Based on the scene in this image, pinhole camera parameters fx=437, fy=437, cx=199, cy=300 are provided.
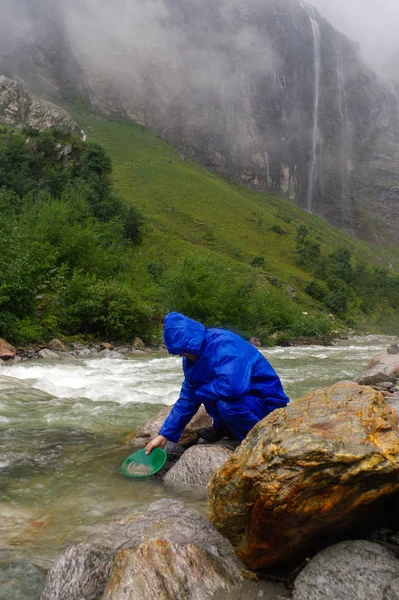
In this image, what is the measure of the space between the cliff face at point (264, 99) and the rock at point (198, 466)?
140 meters

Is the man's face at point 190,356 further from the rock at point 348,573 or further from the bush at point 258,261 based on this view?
the bush at point 258,261

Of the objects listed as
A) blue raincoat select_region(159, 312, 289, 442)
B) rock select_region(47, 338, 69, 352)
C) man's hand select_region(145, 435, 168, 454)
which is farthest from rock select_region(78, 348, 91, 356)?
blue raincoat select_region(159, 312, 289, 442)

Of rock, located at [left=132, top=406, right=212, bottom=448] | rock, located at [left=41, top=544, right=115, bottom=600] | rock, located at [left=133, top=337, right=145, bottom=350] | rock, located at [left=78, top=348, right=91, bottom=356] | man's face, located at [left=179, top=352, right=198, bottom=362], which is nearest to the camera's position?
rock, located at [left=41, top=544, right=115, bottom=600]

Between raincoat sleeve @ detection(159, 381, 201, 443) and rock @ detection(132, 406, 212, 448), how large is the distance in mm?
1342

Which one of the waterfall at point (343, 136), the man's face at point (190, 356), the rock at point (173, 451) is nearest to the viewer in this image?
the man's face at point (190, 356)

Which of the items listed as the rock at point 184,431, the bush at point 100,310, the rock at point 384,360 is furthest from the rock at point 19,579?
the bush at point 100,310

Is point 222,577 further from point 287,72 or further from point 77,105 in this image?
point 287,72

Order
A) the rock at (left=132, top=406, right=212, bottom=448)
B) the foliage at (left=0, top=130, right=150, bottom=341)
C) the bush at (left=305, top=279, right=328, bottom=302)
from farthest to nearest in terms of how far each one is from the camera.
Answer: the bush at (left=305, top=279, right=328, bottom=302) < the foliage at (left=0, top=130, right=150, bottom=341) < the rock at (left=132, top=406, right=212, bottom=448)

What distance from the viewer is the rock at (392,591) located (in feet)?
9.30

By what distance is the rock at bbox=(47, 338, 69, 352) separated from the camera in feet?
60.4

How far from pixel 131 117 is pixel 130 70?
1005 inches

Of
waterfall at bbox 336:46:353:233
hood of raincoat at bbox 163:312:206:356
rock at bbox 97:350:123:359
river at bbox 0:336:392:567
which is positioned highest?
waterfall at bbox 336:46:353:233

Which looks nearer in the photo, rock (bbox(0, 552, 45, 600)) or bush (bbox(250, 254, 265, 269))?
rock (bbox(0, 552, 45, 600))

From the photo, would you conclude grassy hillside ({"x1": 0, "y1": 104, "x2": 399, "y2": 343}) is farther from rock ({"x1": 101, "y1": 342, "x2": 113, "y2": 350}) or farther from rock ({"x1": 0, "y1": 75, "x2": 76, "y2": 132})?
rock ({"x1": 0, "y1": 75, "x2": 76, "y2": 132})
